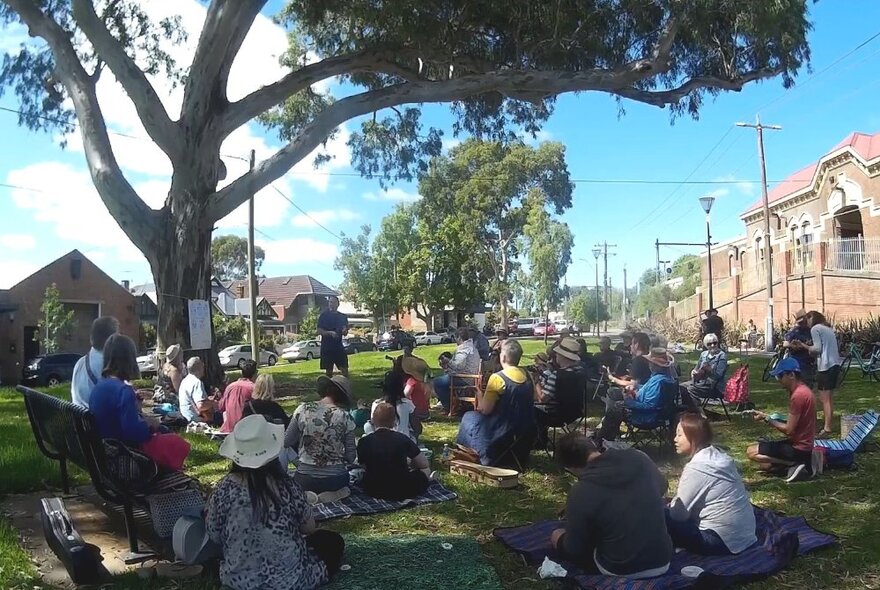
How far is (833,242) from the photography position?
97.9 ft

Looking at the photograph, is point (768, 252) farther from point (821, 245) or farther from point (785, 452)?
point (785, 452)

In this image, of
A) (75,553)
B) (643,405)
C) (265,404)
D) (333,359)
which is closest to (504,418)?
(643,405)

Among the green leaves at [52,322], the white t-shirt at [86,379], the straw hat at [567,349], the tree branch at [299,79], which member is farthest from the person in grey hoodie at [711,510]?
the green leaves at [52,322]

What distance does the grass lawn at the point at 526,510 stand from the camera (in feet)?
14.3

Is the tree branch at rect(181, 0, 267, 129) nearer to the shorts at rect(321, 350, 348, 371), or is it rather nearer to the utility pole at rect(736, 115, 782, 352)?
the shorts at rect(321, 350, 348, 371)

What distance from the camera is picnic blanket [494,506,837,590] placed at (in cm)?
403

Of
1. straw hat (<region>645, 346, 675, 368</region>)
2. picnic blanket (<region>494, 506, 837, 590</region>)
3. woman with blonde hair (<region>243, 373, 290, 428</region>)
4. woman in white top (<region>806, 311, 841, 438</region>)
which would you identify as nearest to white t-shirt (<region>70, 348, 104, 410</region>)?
woman with blonde hair (<region>243, 373, 290, 428</region>)

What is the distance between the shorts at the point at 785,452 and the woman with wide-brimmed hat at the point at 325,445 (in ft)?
13.2

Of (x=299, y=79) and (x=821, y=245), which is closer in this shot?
(x=299, y=79)

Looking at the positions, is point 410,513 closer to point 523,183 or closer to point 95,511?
point 95,511

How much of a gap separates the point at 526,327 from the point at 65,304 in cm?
3471

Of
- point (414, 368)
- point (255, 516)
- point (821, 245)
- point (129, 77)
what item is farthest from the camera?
point (821, 245)

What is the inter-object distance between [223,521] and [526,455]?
159 inches

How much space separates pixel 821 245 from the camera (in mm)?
29828
